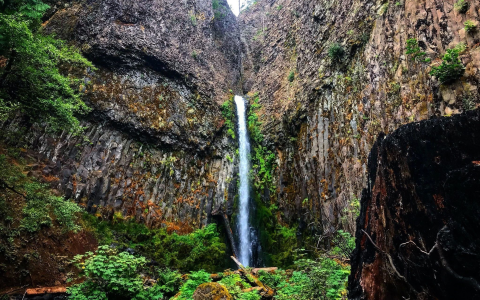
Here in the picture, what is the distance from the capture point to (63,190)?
978 centimetres

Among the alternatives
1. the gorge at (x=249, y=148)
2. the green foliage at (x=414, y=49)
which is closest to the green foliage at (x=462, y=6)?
the gorge at (x=249, y=148)

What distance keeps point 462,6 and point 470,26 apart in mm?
747

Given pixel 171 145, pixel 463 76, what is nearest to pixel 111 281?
pixel 463 76

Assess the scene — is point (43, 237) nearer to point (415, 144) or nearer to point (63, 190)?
point (63, 190)

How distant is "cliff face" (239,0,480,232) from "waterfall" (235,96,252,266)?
1.64 meters

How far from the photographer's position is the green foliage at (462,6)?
218 inches

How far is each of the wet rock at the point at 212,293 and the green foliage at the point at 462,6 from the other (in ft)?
24.9

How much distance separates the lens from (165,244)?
1079cm

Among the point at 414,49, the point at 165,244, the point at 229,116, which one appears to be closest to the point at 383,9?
the point at 414,49

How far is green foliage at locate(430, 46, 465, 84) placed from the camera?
17.3 ft

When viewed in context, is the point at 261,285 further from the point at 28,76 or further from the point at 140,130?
the point at 140,130

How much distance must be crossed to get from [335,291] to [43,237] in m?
7.55

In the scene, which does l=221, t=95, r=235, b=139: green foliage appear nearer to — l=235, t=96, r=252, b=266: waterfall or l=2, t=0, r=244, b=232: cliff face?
l=2, t=0, r=244, b=232: cliff face

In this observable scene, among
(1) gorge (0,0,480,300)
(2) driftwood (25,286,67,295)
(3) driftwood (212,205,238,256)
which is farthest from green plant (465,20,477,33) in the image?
(3) driftwood (212,205,238,256)
